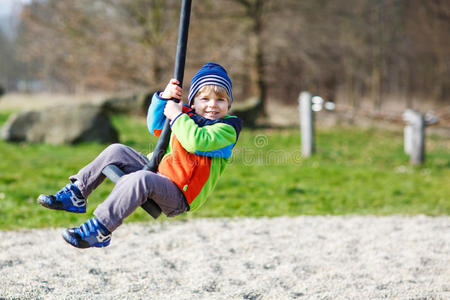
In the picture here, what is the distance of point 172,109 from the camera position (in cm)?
289

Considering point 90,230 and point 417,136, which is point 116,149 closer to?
point 90,230

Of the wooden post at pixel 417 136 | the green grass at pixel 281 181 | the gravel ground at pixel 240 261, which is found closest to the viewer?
the gravel ground at pixel 240 261

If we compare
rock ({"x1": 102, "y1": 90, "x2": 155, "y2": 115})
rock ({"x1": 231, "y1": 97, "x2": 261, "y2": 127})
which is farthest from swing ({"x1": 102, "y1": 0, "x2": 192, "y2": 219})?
rock ({"x1": 102, "y1": 90, "x2": 155, "y2": 115})

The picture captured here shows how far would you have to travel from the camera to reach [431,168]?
32.1ft

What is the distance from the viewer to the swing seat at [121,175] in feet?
9.58

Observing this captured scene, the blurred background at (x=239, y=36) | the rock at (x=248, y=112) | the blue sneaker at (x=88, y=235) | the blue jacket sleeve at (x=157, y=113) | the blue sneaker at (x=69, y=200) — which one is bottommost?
the blue sneaker at (x=88, y=235)

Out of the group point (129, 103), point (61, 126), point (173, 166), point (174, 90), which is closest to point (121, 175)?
point (173, 166)

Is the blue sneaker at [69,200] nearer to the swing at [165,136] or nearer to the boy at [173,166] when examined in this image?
the boy at [173,166]

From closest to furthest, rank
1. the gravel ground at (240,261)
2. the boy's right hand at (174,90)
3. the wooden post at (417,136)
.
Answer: the boy's right hand at (174,90), the gravel ground at (240,261), the wooden post at (417,136)

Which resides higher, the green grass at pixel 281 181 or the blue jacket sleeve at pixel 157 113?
the blue jacket sleeve at pixel 157 113

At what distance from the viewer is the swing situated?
2777mm

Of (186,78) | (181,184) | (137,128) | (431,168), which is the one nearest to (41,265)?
(181,184)

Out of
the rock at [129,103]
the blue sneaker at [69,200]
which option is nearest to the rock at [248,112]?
the rock at [129,103]

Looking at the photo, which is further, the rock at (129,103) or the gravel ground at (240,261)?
the rock at (129,103)
